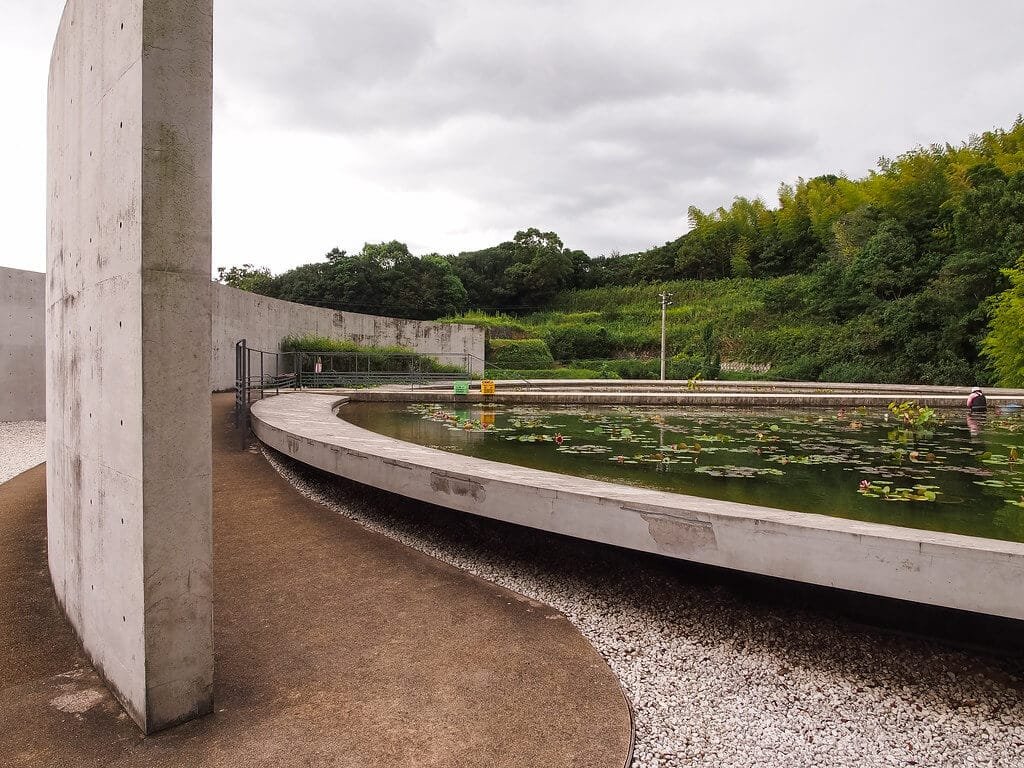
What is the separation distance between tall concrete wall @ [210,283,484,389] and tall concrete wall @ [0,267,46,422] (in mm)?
3586

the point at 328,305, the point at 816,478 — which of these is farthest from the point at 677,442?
the point at 328,305

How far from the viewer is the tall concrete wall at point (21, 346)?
921cm

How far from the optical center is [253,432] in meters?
6.69

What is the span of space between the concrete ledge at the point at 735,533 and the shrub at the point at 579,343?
2697cm

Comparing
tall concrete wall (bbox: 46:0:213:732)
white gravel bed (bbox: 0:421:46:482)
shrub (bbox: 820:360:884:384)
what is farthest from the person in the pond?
shrub (bbox: 820:360:884:384)

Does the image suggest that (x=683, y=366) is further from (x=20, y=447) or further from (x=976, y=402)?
(x=20, y=447)

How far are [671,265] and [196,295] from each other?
4383 cm

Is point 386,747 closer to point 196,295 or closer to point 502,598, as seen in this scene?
point 502,598

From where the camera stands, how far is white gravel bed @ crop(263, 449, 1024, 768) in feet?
5.99

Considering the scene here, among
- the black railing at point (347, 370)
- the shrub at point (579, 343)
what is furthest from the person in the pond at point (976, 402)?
the shrub at point (579, 343)

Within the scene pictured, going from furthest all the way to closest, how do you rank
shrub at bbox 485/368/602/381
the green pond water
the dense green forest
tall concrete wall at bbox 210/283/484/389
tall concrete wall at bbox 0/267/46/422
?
shrub at bbox 485/368/602/381 < the dense green forest < tall concrete wall at bbox 210/283/484/389 < tall concrete wall at bbox 0/267/46/422 < the green pond water

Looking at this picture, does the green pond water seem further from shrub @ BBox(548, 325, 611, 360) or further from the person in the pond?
shrub @ BBox(548, 325, 611, 360)

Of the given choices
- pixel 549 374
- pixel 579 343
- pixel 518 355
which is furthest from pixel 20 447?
pixel 579 343

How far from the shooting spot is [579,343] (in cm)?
3038
